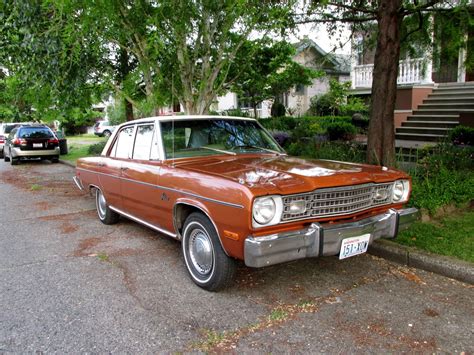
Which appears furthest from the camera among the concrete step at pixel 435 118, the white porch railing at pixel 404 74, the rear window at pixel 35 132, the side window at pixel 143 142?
the rear window at pixel 35 132

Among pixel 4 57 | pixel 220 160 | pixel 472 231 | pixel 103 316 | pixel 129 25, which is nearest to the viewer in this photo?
pixel 103 316

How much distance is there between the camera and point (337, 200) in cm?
373

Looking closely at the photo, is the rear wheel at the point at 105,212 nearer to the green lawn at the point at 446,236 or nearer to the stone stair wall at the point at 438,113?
the green lawn at the point at 446,236

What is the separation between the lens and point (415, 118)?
44.7 feet

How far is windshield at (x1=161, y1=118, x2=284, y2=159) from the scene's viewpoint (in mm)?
4832

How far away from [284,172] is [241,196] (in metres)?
0.71

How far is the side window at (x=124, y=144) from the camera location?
5565 mm

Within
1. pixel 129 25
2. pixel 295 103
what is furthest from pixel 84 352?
pixel 295 103

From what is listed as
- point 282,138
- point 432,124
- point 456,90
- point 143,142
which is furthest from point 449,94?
point 143,142

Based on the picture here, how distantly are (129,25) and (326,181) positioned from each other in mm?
5671

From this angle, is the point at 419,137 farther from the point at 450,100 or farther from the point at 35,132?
the point at 35,132

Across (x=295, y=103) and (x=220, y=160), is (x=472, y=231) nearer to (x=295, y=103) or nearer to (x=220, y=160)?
(x=220, y=160)

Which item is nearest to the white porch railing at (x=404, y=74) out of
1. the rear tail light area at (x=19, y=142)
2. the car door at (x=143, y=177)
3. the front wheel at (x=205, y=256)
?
the car door at (x=143, y=177)

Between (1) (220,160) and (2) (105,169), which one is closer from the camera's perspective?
(1) (220,160)
